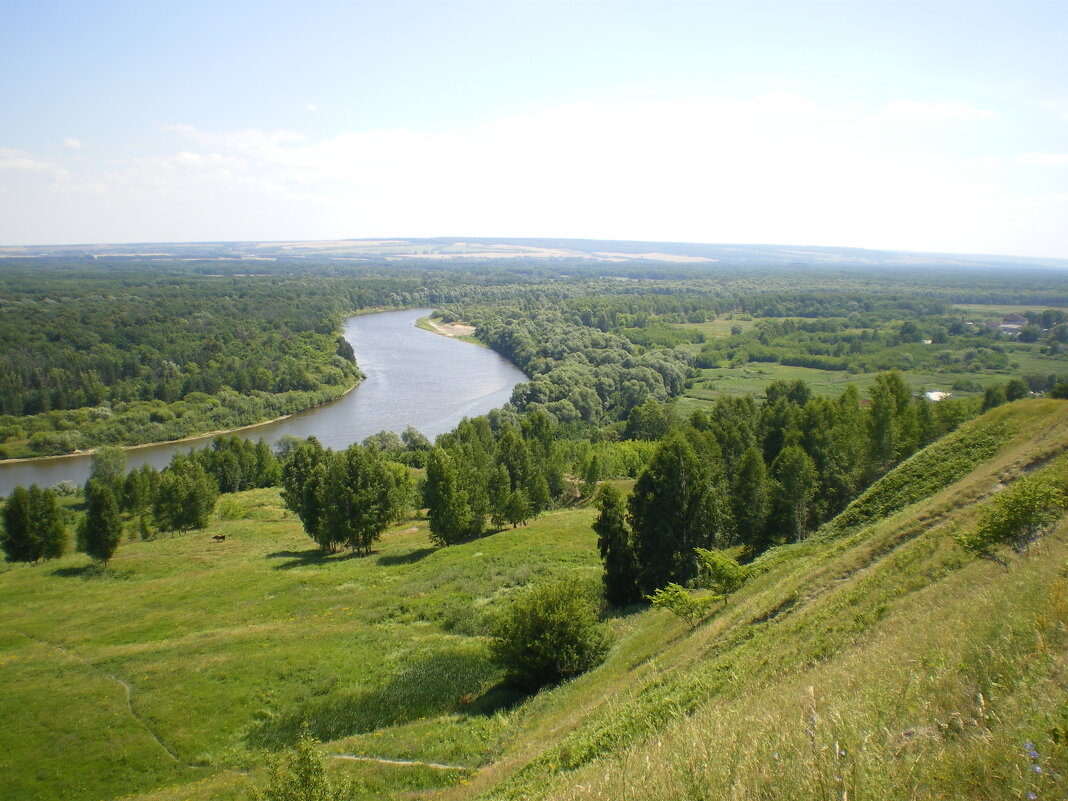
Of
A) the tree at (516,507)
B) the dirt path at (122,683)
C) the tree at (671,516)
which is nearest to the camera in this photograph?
the dirt path at (122,683)

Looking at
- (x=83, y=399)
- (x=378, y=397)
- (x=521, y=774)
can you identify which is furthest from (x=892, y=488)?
(x=83, y=399)

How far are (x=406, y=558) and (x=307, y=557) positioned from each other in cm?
746

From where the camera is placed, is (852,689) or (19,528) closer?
(852,689)

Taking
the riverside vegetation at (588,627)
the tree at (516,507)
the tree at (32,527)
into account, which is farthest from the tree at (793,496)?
the tree at (32,527)

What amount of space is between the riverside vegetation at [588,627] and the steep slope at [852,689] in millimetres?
55

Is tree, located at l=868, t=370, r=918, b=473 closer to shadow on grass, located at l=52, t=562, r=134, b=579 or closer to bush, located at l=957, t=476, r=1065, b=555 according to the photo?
bush, located at l=957, t=476, r=1065, b=555

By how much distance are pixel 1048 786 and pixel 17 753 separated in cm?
2624

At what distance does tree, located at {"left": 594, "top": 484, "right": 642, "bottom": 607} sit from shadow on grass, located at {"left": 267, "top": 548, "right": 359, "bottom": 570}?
A: 21.1 meters

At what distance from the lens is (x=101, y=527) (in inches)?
1521

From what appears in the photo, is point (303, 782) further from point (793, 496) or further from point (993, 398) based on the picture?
point (993, 398)

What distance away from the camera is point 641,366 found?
116875mm

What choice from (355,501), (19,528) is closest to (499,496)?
(355,501)

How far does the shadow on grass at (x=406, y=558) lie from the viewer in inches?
1581

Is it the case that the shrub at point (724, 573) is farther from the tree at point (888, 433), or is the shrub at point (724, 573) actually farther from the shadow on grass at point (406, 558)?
the tree at point (888, 433)
